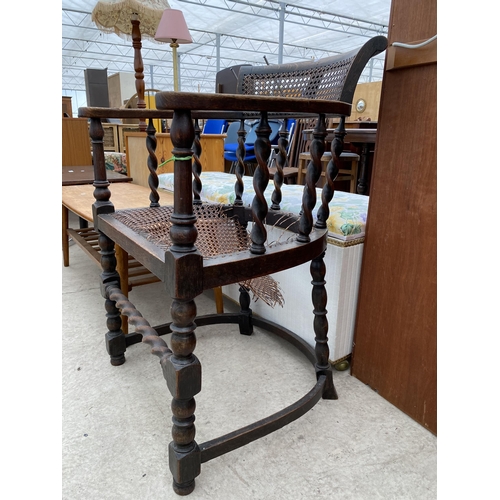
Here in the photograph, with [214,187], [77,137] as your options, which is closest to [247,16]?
[77,137]

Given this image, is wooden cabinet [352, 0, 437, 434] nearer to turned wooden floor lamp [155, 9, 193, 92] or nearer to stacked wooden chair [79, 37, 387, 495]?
stacked wooden chair [79, 37, 387, 495]

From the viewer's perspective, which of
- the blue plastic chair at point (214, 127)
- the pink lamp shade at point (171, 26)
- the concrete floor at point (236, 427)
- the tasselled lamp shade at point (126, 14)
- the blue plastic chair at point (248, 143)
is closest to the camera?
the concrete floor at point (236, 427)

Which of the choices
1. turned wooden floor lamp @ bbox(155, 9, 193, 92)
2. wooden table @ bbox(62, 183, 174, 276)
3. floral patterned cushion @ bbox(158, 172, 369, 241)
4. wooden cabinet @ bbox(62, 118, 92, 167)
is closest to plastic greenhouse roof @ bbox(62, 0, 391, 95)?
wooden cabinet @ bbox(62, 118, 92, 167)

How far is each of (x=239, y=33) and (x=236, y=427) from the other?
12.0 meters

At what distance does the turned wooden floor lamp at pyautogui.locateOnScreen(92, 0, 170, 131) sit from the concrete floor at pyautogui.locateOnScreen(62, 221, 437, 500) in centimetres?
145

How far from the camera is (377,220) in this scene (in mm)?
1097

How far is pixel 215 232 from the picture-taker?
114cm

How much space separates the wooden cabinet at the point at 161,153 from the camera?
2367 millimetres

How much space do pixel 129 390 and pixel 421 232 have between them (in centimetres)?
91

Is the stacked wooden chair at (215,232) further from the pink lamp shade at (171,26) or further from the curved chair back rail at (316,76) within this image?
the pink lamp shade at (171,26)

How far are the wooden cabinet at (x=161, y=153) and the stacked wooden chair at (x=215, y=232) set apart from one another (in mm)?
1130

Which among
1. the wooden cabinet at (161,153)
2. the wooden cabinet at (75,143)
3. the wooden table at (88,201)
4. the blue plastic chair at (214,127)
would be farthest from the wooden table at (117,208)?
the blue plastic chair at (214,127)

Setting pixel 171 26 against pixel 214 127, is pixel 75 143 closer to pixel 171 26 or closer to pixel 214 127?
pixel 214 127

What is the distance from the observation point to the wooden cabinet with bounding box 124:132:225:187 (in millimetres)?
2367
